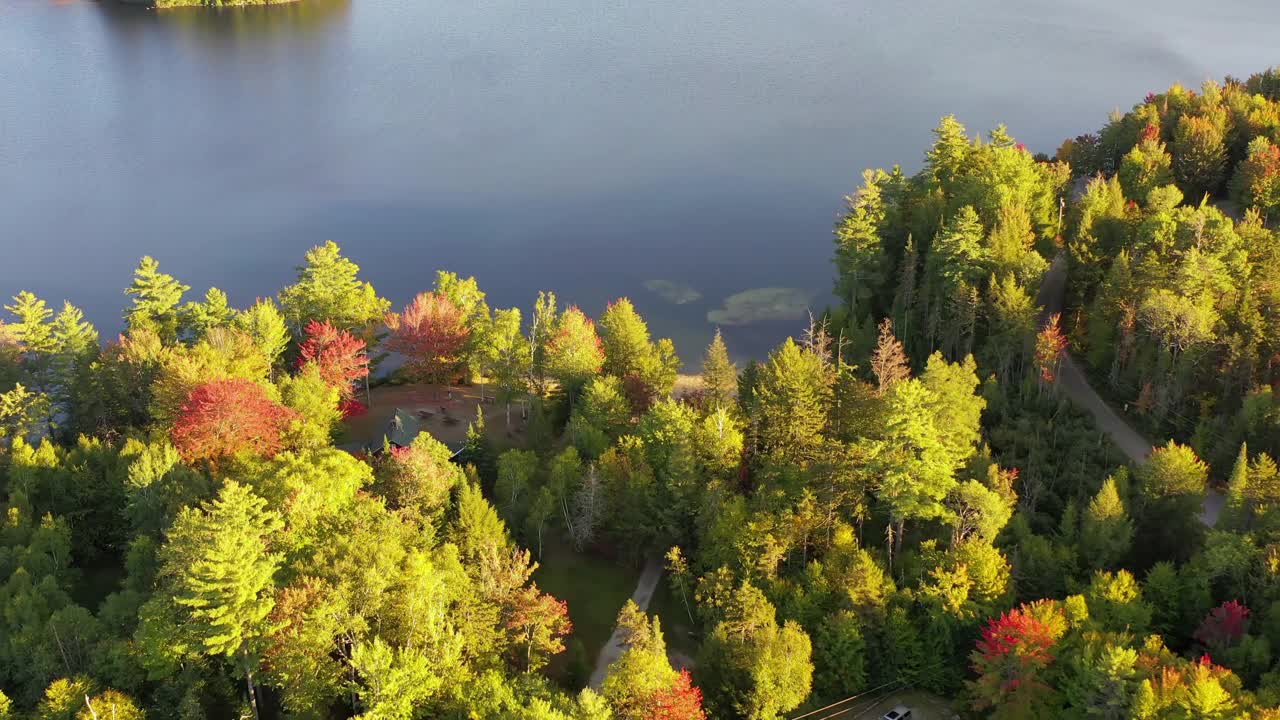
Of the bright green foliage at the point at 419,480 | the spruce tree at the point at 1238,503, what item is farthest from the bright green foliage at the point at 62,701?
the spruce tree at the point at 1238,503


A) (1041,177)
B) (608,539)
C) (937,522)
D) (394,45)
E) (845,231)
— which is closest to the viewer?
(937,522)

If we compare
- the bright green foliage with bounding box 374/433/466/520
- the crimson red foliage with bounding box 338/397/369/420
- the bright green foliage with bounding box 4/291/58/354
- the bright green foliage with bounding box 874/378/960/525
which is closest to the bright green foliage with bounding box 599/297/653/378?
the bright green foliage with bounding box 374/433/466/520

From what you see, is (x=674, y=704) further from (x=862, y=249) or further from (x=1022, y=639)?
(x=862, y=249)

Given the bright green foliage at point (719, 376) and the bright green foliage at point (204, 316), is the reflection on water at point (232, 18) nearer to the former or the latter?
the bright green foliage at point (204, 316)

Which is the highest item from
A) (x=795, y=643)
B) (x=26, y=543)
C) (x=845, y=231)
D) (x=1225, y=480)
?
(x=845, y=231)

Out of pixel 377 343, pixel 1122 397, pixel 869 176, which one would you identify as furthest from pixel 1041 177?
pixel 377 343

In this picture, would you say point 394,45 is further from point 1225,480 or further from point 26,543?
point 1225,480
